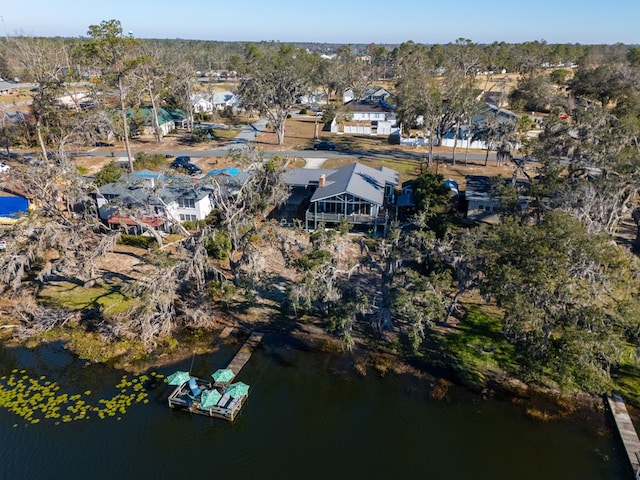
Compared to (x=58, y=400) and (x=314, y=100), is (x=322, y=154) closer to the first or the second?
(x=314, y=100)

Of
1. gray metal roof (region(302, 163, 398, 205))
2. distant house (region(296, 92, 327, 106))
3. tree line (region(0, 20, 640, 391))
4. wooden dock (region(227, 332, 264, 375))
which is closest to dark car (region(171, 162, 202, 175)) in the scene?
tree line (region(0, 20, 640, 391))

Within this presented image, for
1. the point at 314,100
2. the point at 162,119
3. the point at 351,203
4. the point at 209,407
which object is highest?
the point at 314,100

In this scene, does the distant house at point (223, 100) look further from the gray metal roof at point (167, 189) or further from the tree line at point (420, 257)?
the gray metal roof at point (167, 189)

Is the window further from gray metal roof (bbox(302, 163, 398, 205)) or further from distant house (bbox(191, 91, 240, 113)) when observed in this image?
distant house (bbox(191, 91, 240, 113))

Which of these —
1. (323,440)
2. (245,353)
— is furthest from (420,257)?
(245,353)

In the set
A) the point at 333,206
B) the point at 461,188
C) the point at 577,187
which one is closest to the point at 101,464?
the point at 333,206

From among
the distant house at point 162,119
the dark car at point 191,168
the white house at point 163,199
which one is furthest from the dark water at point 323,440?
the distant house at point 162,119

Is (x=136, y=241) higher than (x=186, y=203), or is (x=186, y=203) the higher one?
(x=186, y=203)
